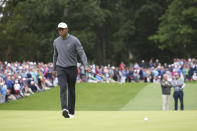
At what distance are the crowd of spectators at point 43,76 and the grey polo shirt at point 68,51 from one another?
1195 cm

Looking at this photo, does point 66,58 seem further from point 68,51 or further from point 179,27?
point 179,27

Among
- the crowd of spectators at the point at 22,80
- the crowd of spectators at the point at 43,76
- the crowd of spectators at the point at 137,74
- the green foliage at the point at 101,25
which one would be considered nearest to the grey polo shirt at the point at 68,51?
the crowd of spectators at the point at 43,76

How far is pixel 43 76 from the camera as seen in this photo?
36469 millimetres

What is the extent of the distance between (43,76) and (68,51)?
86.0 feet

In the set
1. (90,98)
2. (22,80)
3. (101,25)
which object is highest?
(101,25)

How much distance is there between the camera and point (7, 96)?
3127 centimetres

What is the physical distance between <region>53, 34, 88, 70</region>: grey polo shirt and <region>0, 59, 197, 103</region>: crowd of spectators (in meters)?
11.9

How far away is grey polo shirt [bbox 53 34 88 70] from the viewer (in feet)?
34.4

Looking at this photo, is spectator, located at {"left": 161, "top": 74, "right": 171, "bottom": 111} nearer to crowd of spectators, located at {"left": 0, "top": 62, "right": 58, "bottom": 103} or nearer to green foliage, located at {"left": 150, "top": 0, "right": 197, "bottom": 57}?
crowd of spectators, located at {"left": 0, "top": 62, "right": 58, "bottom": 103}

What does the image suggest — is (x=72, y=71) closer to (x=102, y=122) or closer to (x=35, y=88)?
(x=102, y=122)

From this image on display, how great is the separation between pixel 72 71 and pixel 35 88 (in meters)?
25.2

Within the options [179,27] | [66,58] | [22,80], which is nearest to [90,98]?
[22,80]

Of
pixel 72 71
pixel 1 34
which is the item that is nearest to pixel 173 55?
pixel 1 34

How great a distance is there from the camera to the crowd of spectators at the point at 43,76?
99.7ft
